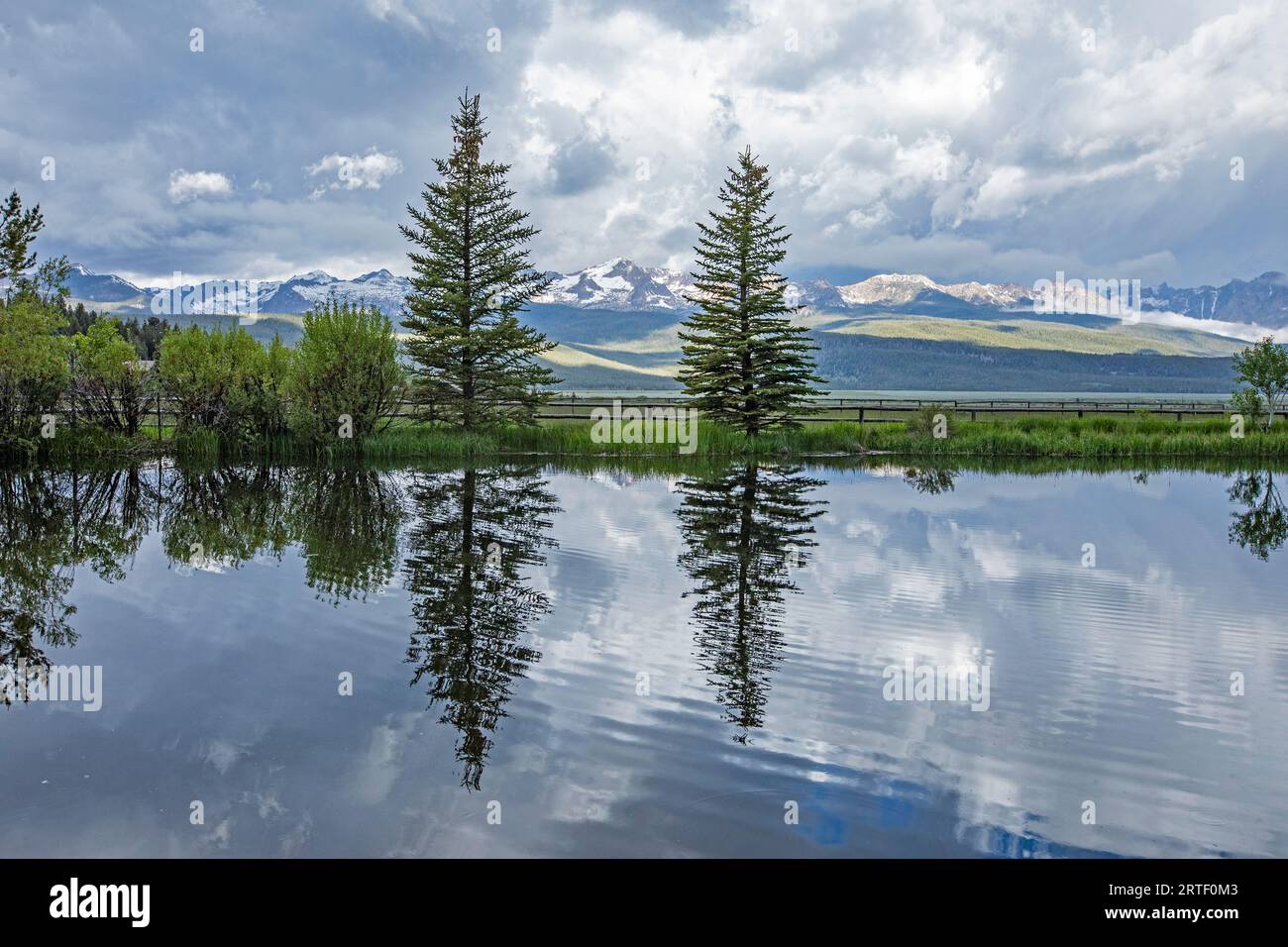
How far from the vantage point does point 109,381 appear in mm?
34781

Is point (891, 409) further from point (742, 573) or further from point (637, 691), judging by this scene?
point (637, 691)

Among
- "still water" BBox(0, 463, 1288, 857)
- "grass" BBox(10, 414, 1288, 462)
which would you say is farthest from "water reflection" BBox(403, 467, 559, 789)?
"grass" BBox(10, 414, 1288, 462)

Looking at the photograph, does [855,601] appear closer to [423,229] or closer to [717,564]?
[717,564]

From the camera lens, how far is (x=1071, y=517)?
21.7 m

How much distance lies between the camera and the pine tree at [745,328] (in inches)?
1672

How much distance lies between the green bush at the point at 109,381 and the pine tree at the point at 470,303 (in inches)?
436

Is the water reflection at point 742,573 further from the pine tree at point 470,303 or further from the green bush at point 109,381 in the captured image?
the green bush at point 109,381

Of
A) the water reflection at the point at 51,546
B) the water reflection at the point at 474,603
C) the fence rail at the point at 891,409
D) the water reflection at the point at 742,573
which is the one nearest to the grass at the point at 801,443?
the fence rail at the point at 891,409

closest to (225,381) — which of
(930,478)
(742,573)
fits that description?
(930,478)

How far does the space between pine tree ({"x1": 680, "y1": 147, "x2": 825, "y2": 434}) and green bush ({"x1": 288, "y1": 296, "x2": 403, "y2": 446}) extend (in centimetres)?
1491

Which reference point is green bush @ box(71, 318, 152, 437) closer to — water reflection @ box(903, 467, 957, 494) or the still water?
the still water

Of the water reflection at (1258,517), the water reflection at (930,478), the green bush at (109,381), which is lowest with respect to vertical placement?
the water reflection at (1258,517)
